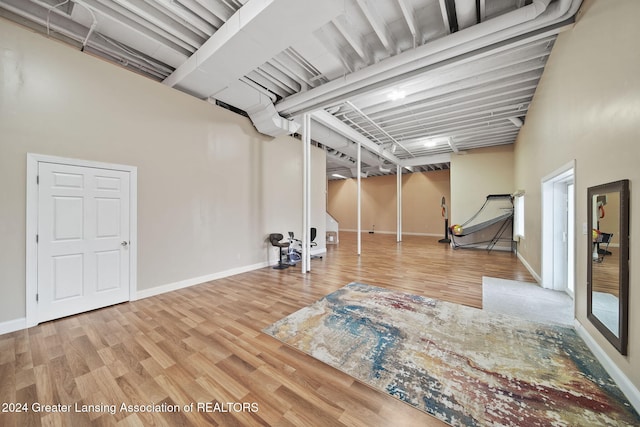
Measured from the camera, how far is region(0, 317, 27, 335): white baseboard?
2630 mm

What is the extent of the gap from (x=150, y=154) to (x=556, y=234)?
719 centimetres

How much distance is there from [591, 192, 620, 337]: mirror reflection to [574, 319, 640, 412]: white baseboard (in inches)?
10.1

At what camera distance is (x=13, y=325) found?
269cm

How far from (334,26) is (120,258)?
4709mm

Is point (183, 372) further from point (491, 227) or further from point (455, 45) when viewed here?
point (491, 227)

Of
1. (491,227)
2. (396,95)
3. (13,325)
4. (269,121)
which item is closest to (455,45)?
(396,95)

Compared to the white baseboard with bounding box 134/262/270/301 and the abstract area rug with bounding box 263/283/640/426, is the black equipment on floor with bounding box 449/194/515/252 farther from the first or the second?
the white baseboard with bounding box 134/262/270/301

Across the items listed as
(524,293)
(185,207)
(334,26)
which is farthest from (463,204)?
(185,207)

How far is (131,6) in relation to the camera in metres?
2.73

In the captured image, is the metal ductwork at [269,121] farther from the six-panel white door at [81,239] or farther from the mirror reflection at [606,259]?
the mirror reflection at [606,259]

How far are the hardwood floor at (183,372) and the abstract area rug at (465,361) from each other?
0.21 metres

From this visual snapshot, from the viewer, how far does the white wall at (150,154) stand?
2729 millimetres

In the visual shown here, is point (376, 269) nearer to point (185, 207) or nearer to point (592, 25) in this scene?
point (185, 207)

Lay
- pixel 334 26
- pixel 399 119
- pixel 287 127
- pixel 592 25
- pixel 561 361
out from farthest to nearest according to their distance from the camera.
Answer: pixel 399 119
pixel 287 127
pixel 334 26
pixel 592 25
pixel 561 361
